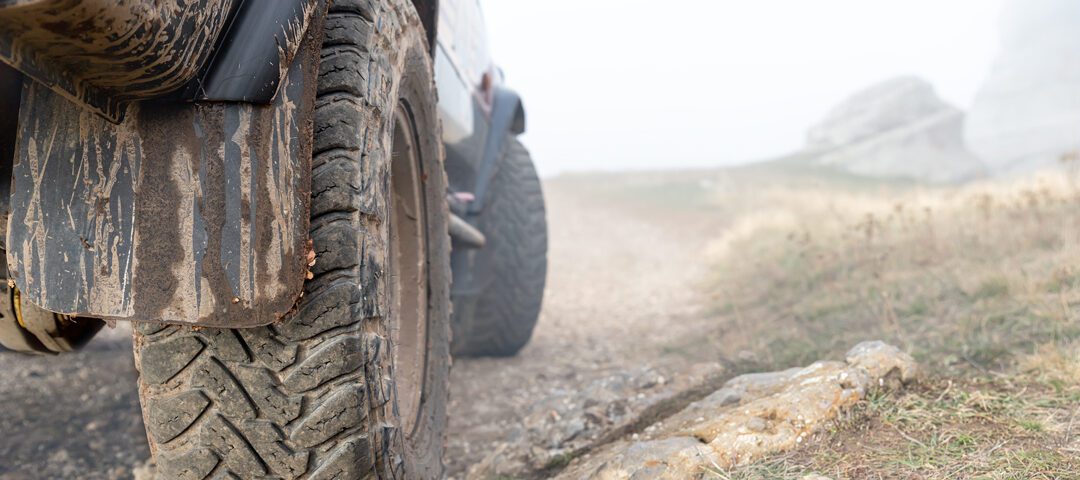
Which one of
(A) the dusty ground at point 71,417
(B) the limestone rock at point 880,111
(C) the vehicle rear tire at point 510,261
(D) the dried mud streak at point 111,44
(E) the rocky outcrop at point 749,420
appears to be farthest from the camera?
Answer: (B) the limestone rock at point 880,111

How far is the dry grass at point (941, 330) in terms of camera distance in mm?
1937

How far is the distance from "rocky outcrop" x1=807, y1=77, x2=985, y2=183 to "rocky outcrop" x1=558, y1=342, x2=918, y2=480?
22933mm

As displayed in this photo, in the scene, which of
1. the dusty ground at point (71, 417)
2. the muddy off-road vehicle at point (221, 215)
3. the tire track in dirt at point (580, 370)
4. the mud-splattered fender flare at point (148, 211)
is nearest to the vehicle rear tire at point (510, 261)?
the tire track in dirt at point (580, 370)

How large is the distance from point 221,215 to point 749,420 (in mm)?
1489

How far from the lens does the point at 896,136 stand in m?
27.7

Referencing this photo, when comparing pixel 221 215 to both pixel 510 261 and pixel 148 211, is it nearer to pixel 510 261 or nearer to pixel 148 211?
pixel 148 211

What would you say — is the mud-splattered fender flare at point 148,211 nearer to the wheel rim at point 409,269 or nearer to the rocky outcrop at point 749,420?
the wheel rim at point 409,269

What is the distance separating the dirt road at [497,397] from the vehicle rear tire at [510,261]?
0.54ft

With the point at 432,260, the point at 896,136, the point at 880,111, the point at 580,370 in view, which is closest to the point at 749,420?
the point at 432,260

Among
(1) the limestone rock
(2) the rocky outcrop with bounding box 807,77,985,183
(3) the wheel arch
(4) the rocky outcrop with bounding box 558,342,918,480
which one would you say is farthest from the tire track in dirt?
(1) the limestone rock

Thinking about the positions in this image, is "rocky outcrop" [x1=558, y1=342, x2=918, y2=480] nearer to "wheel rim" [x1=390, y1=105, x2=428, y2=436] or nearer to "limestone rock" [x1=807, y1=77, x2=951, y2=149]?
"wheel rim" [x1=390, y1=105, x2=428, y2=436]

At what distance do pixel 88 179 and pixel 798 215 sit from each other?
11002mm

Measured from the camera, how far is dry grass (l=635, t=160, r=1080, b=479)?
76.2 inches

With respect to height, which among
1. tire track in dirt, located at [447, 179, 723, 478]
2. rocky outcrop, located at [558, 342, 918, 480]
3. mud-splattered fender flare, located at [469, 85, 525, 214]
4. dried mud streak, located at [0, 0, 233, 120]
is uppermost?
mud-splattered fender flare, located at [469, 85, 525, 214]
